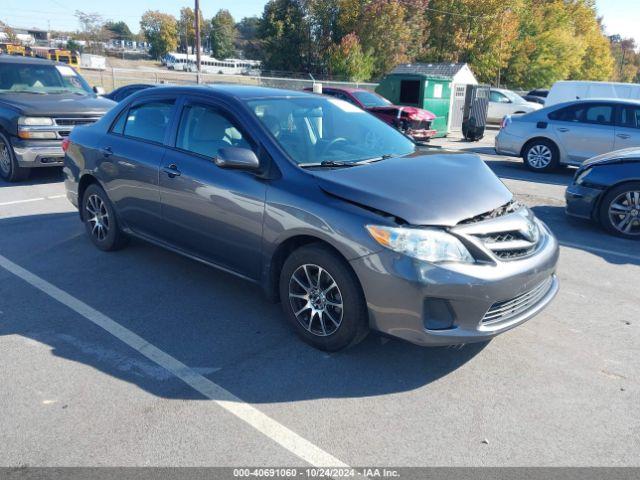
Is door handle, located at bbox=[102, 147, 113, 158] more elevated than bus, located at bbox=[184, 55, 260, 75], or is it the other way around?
bus, located at bbox=[184, 55, 260, 75]

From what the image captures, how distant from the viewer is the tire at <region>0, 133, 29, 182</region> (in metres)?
8.61

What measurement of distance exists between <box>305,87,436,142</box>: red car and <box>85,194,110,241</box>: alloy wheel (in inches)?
419

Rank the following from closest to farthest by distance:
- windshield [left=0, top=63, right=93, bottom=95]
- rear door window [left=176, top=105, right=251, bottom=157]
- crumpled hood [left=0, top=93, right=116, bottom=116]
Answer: rear door window [left=176, top=105, right=251, bottom=157], crumpled hood [left=0, top=93, right=116, bottom=116], windshield [left=0, top=63, right=93, bottom=95]

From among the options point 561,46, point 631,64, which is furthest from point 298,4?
point 631,64

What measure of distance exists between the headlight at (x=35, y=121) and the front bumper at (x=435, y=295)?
7.18m

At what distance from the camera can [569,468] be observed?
2.63m

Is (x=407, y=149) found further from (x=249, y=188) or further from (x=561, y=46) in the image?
(x=561, y=46)

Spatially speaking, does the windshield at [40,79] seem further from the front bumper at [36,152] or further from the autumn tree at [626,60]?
the autumn tree at [626,60]

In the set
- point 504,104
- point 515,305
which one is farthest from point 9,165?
point 504,104

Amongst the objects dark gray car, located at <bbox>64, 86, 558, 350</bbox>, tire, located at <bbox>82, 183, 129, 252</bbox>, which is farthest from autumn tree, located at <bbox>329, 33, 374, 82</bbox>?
dark gray car, located at <bbox>64, 86, 558, 350</bbox>

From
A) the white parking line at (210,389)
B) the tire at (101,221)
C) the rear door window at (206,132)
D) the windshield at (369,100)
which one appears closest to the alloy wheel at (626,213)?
the rear door window at (206,132)

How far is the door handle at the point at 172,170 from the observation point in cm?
443

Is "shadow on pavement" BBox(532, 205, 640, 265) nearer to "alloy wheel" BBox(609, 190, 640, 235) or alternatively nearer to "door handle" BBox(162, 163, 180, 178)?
"alloy wheel" BBox(609, 190, 640, 235)

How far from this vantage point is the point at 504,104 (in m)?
23.7
